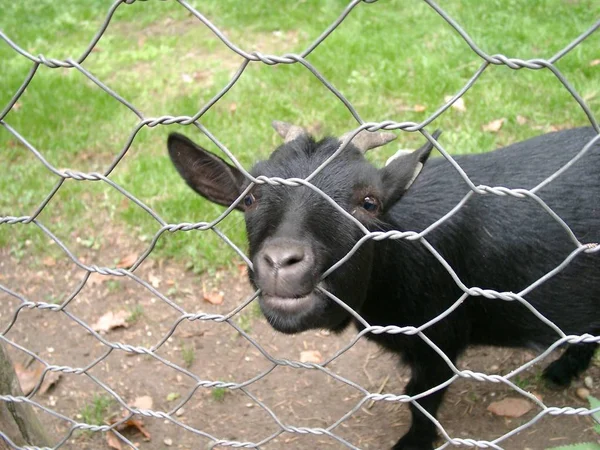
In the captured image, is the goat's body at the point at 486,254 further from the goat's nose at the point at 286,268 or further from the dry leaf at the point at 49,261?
the dry leaf at the point at 49,261

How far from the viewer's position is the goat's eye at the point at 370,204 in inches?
102

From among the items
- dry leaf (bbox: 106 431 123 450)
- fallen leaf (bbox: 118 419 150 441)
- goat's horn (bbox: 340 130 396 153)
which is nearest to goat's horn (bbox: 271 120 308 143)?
goat's horn (bbox: 340 130 396 153)

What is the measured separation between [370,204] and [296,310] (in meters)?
0.56

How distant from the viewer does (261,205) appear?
250cm

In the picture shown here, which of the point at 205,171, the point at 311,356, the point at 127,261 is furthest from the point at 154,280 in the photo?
the point at 205,171

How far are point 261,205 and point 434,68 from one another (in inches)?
160

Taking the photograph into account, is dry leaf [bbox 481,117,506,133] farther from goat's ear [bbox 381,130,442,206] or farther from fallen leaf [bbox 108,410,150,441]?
fallen leaf [bbox 108,410,150,441]

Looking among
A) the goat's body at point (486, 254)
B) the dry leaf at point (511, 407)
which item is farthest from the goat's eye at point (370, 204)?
the dry leaf at point (511, 407)

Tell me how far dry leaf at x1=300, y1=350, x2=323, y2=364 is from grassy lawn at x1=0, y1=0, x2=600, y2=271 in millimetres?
940

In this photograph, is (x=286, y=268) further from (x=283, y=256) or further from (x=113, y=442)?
(x=113, y=442)

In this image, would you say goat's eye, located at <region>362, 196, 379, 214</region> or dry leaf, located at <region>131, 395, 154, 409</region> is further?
dry leaf, located at <region>131, 395, 154, 409</region>

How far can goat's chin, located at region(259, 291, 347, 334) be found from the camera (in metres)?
2.27

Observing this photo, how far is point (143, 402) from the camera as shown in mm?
3686

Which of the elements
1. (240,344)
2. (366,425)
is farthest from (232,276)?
(366,425)
